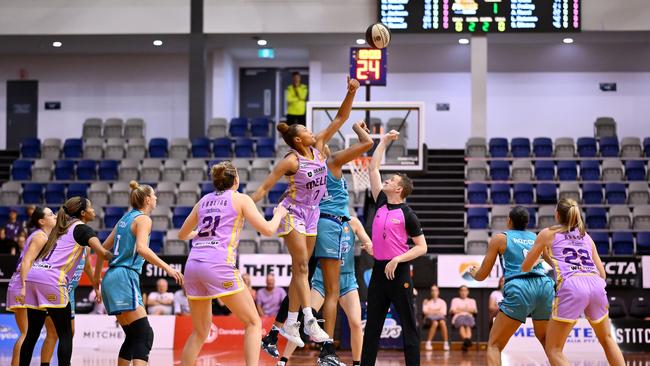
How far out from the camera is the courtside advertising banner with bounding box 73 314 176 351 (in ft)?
51.9

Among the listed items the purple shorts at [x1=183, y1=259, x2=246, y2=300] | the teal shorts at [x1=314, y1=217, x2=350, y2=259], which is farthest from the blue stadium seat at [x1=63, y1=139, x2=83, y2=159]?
the purple shorts at [x1=183, y1=259, x2=246, y2=300]

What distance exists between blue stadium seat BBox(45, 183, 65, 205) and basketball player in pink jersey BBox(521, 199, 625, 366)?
51.0 ft

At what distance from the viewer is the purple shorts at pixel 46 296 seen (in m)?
8.76

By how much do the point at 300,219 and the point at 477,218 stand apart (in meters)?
12.3

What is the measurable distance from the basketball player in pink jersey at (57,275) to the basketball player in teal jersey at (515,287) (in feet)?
12.7

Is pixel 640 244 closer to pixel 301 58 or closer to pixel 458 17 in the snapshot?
pixel 458 17

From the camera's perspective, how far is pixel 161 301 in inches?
645

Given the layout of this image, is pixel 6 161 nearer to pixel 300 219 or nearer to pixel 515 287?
pixel 300 219

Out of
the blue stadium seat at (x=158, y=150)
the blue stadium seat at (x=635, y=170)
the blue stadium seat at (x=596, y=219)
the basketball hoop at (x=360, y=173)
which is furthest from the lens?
the blue stadium seat at (x=158, y=150)

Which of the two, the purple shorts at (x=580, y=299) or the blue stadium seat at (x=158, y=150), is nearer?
the purple shorts at (x=580, y=299)

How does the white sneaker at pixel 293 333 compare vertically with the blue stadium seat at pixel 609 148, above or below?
below

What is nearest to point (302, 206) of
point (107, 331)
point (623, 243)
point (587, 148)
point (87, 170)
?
point (107, 331)

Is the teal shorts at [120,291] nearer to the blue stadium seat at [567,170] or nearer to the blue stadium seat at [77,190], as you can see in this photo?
the blue stadium seat at [77,190]

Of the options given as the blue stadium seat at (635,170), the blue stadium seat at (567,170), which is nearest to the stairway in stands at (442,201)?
the blue stadium seat at (567,170)
